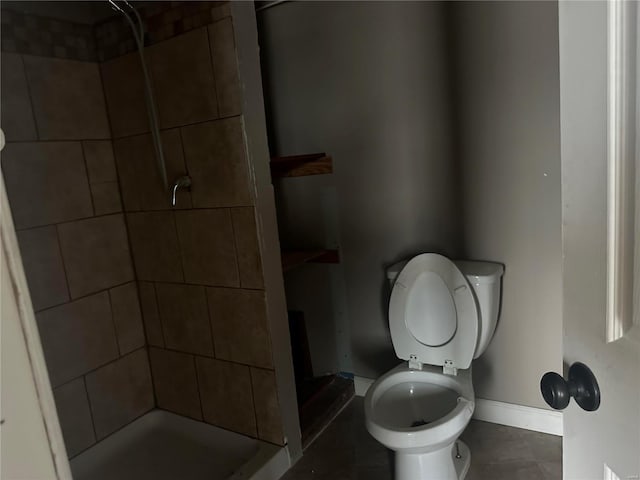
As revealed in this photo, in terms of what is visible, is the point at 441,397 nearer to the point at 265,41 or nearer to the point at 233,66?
the point at 233,66

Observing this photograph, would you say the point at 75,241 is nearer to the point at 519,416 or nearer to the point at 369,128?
the point at 369,128

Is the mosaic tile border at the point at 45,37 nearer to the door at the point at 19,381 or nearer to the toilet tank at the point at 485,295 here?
the door at the point at 19,381

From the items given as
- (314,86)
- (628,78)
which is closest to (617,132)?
(628,78)

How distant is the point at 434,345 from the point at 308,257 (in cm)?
71

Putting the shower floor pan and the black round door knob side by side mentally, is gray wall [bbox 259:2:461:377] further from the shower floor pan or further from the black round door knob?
the black round door knob

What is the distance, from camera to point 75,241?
1.92 m

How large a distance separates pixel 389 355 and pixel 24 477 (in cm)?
198

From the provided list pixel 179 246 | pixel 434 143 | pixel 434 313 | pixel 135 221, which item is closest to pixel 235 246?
pixel 179 246

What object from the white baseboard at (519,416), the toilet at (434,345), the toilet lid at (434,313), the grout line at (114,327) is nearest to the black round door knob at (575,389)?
the toilet at (434,345)

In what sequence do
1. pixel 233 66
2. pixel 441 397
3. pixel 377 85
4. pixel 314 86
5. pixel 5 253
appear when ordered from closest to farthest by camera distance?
pixel 5 253, pixel 233 66, pixel 441 397, pixel 377 85, pixel 314 86

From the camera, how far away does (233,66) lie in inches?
63.3

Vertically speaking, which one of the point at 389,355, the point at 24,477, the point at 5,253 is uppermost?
the point at 5,253

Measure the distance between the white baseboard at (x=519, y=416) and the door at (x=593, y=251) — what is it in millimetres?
1510

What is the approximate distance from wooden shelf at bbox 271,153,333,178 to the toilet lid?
70 cm
